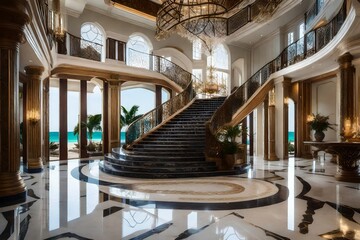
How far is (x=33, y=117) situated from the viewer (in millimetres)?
8367

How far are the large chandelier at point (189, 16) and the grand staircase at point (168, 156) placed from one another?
3505 millimetres

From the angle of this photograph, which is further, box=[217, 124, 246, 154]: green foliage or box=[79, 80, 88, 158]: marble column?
box=[79, 80, 88, 158]: marble column

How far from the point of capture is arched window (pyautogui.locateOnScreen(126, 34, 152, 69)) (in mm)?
13602

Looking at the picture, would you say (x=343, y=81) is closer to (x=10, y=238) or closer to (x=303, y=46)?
(x=303, y=46)

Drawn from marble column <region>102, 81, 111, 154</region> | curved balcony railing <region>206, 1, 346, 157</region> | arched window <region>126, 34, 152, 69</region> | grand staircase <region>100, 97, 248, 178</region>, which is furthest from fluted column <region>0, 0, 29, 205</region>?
arched window <region>126, 34, 152, 69</region>

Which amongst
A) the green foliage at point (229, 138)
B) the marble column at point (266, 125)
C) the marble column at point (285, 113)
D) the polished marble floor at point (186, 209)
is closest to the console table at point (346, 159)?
the polished marble floor at point (186, 209)

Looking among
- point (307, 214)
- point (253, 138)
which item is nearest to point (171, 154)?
point (307, 214)

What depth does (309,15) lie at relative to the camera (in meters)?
12.0

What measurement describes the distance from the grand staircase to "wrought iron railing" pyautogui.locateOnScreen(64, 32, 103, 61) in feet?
15.0

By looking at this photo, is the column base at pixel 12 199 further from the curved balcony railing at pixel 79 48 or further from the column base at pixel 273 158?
the column base at pixel 273 158

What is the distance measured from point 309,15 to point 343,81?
194 inches

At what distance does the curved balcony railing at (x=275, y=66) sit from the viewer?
27.1ft

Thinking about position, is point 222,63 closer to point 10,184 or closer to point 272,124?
point 272,124

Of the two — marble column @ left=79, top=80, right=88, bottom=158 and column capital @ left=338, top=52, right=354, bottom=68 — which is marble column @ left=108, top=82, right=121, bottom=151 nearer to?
marble column @ left=79, top=80, right=88, bottom=158
